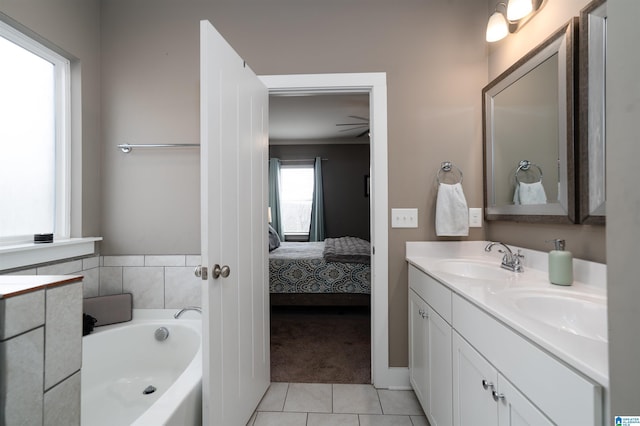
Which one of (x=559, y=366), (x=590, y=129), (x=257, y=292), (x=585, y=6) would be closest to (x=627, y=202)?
(x=559, y=366)

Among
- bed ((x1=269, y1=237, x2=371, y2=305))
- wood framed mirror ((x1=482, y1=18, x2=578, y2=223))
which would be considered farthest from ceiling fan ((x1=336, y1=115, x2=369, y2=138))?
wood framed mirror ((x1=482, y1=18, x2=578, y2=223))

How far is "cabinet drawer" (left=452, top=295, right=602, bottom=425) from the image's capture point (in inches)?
22.6

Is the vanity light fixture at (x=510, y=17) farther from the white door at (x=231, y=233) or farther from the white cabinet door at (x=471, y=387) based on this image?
the white cabinet door at (x=471, y=387)

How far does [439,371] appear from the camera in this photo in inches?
52.0

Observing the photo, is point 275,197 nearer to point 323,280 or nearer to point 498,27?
point 323,280

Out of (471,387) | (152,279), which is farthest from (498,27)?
(152,279)

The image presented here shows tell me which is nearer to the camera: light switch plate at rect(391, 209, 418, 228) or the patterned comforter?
light switch plate at rect(391, 209, 418, 228)

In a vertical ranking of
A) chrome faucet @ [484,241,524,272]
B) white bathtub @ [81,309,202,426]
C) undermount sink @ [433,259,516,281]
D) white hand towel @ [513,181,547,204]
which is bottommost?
A: white bathtub @ [81,309,202,426]

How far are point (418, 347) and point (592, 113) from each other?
55.1 inches

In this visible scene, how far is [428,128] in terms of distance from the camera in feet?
6.19

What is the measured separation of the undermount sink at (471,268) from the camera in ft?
4.93

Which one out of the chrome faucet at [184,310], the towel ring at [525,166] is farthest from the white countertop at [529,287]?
the chrome faucet at [184,310]

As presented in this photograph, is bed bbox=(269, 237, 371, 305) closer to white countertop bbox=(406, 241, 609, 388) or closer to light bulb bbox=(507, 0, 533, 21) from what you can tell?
white countertop bbox=(406, 241, 609, 388)

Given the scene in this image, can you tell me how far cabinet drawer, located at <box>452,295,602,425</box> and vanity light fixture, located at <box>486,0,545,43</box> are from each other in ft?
5.15
